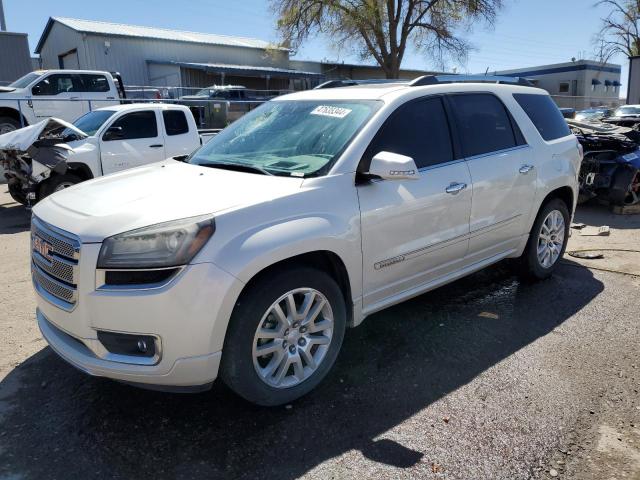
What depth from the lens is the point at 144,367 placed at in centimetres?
259

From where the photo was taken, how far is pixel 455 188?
148 inches

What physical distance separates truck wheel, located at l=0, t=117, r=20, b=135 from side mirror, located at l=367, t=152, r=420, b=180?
12.9m

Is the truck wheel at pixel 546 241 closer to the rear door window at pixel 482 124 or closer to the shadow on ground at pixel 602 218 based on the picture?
the rear door window at pixel 482 124

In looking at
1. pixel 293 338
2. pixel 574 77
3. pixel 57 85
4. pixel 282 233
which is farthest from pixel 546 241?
pixel 574 77

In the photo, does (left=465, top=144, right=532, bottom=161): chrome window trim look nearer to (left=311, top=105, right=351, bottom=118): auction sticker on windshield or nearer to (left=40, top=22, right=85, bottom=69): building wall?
(left=311, top=105, right=351, bottom=118): auction sticker on windshield

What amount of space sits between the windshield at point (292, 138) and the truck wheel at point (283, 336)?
73cm

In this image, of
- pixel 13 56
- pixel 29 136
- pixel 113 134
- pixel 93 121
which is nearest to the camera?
pixel 29 136

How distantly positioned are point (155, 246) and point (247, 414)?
1119mm

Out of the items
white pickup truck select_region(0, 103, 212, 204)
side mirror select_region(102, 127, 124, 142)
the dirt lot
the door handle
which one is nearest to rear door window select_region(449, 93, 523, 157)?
the door handle

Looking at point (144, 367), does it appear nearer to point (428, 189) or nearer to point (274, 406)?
point (274, 406)

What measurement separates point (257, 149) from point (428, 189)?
4.02 feet

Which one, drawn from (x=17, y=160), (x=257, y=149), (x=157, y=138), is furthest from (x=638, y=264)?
(x=17, y=160)

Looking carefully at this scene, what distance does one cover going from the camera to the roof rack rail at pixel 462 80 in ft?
13.1

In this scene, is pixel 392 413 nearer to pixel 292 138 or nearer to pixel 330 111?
pixel 292 138
